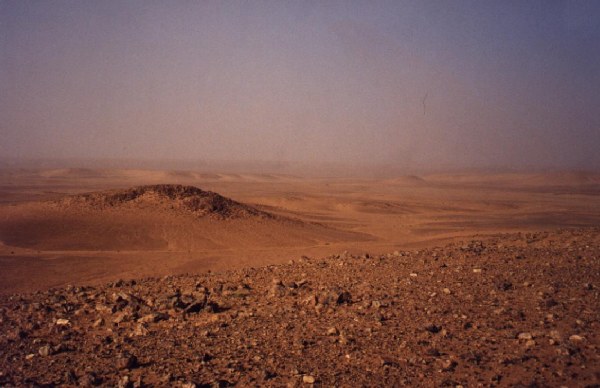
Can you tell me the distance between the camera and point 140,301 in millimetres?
7309

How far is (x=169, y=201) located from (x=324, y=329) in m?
17.1

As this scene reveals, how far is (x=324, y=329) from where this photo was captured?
5.69m

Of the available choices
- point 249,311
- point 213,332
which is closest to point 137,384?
point 213,332

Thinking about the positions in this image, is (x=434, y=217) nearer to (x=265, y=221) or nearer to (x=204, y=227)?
(x=265, y=221)

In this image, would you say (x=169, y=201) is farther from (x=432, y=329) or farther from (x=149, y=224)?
(x=432, y=329)

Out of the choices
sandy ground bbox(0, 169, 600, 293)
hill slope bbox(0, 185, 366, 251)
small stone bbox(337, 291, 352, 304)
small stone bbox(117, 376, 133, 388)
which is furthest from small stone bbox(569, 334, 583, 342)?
hill slope bbox(0, 185, 366, 251)

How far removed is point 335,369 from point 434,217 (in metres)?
27.1

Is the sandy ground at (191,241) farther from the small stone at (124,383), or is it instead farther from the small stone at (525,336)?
the small stone at (525,336)

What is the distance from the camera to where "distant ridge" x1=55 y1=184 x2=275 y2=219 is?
2114cm

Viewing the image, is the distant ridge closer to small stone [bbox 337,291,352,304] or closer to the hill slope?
the hill slope

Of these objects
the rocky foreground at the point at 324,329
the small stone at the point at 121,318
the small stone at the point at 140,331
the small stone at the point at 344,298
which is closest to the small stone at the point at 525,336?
the rocky foreground at the point at 324,329

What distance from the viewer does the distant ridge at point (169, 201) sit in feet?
69.4

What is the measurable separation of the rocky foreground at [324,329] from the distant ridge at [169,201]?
12406 mm

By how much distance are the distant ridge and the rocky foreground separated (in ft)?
40.7
